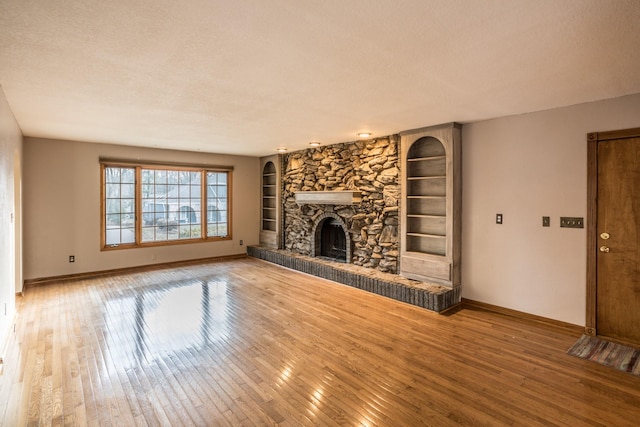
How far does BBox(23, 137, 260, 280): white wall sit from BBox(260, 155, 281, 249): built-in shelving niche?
2.03 meters

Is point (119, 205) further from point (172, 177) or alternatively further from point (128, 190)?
point (172, 177)

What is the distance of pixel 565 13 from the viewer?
1.78m

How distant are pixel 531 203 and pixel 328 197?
123 inches

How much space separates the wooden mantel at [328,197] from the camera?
555cm

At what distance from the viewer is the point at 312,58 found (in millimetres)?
2344

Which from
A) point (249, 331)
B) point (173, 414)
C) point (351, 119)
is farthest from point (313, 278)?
point (173, 414)

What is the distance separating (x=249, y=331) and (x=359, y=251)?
268 cm

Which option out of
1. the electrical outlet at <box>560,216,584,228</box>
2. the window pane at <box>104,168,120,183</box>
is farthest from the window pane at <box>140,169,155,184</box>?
the electrical outlet at <box>560,216,584,228</box>

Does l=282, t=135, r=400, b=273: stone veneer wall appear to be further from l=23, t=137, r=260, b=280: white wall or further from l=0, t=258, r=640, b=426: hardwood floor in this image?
l=23, t=137, r=260, b=280: white wall

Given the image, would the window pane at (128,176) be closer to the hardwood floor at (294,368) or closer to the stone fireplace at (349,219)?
the hardwood floor at (294,368)

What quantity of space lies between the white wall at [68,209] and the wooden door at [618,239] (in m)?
6.84

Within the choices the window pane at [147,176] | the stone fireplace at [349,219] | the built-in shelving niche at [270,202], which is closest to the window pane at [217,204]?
the built-in shelving niche at [270,202]

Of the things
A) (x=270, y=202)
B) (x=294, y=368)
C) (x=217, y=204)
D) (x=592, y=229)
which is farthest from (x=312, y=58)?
(x=270, y=202)

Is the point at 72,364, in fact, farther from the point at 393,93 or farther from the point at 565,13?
the point at 565,13
